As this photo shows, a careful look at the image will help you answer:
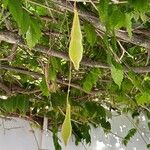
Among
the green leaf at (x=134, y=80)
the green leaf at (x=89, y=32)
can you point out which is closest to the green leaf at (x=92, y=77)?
the green leaf at (x=134, y=80)

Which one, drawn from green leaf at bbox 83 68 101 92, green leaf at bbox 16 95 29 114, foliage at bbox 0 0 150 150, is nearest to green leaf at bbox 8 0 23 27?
foliage at bbox 0 0 150 150

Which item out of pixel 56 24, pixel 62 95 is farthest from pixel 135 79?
pixel 62 95

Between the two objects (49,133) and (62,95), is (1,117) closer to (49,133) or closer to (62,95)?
(49,133)

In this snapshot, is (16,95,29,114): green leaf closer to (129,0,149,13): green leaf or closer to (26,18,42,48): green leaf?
(26,18,42,48): green leaf

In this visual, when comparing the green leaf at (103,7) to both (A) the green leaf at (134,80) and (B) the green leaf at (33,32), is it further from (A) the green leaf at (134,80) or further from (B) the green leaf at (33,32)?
(A) the green leaf at (134,80)

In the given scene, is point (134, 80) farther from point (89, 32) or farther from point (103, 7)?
point (103, 7)

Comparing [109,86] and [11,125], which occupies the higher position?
[109,86]

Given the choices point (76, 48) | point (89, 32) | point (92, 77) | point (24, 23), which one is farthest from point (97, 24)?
point (76, 48)

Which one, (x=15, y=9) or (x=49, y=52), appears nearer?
(x=15, y=9)
